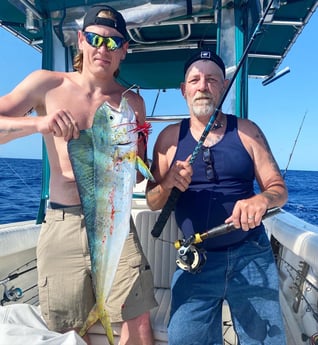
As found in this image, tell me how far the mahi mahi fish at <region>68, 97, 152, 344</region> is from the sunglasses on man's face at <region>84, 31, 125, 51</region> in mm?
528

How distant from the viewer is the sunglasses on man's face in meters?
2.16

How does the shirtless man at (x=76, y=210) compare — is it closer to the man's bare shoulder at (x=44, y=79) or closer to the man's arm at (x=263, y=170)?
the man's bare shoulder at (x=44, y=79)

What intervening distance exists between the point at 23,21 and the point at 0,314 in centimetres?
335

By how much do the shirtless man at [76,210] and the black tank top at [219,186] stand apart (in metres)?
0.36

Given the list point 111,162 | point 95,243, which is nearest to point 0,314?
point 95,243

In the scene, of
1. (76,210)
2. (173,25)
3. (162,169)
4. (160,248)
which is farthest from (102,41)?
(173,25)

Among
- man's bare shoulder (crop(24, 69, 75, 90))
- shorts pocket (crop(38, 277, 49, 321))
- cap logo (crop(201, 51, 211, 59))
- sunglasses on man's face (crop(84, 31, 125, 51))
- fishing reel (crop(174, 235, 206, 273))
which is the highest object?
sunglasses on man's face (crop(84, 31, 125, 51))

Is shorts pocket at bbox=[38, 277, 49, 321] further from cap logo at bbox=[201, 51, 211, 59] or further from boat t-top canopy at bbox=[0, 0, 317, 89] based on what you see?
boat t-top canopy at bbox=[0, 0, 317, 89]

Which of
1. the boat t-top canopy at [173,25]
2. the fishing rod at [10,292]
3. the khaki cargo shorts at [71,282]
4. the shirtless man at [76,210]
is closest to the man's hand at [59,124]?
the shirtless man at [76,210]

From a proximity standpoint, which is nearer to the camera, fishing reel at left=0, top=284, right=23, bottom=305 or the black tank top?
the black tank top

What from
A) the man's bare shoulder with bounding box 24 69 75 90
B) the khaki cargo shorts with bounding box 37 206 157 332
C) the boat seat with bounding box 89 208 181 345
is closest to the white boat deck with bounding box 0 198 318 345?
the boat seat with bounding box 89 208 181 345

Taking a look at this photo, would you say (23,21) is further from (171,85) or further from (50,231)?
(50,231)

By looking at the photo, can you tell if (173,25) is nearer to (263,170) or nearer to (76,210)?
(263,170)

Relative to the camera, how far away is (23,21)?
412cm
